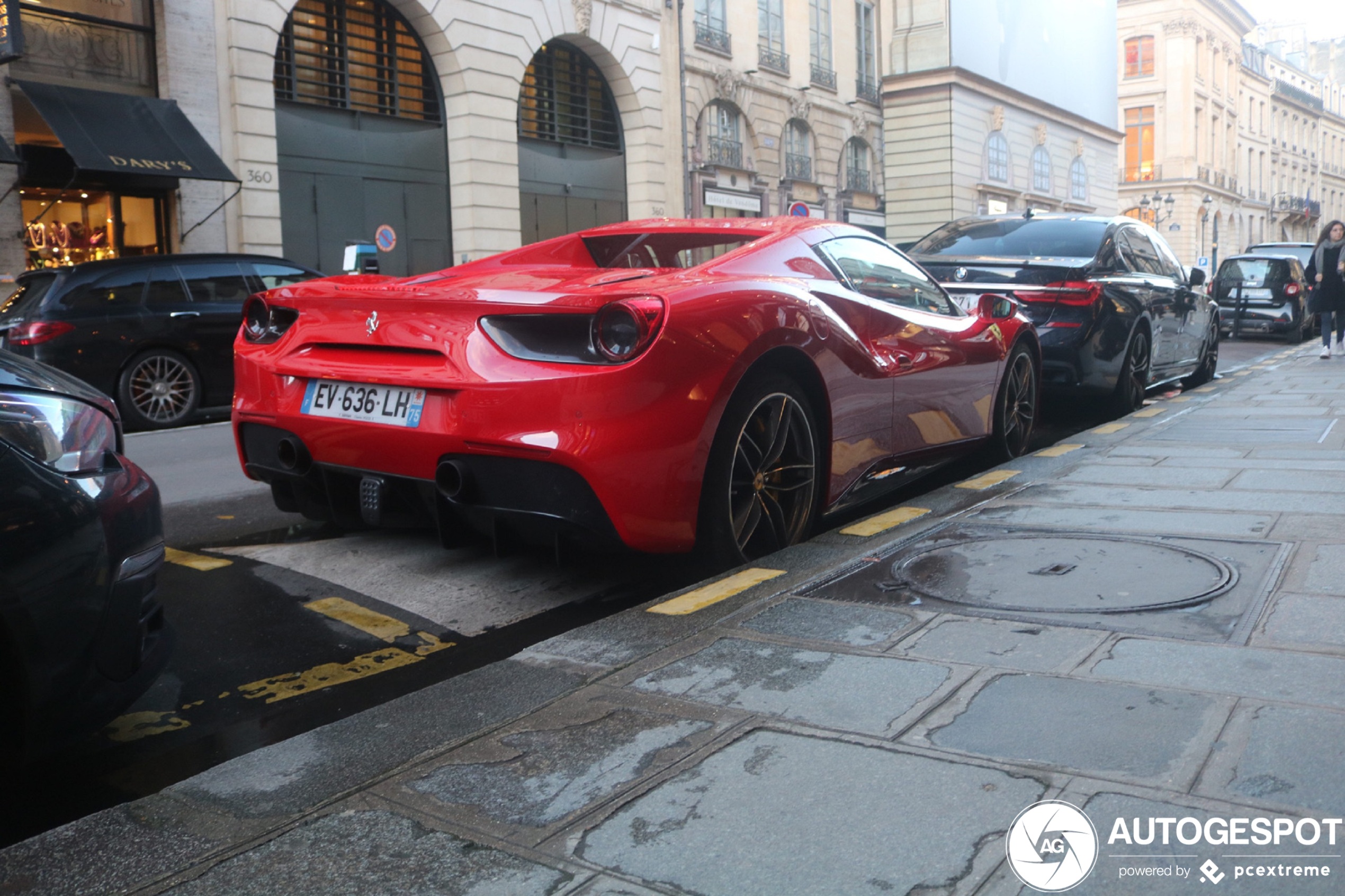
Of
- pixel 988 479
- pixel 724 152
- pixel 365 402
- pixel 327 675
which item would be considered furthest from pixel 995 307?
pixel 724 152

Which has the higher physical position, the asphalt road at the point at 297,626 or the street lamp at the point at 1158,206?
the street lamp at the point at 1158,206

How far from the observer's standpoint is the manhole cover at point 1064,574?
3.48 metres

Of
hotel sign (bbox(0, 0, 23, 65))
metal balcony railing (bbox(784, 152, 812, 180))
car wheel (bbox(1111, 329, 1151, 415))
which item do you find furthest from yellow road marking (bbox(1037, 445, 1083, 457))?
metal balcony railing (bbox(784, 152, 812, 180))

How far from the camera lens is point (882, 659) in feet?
9.74

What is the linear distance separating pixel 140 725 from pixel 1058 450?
5.06 metres

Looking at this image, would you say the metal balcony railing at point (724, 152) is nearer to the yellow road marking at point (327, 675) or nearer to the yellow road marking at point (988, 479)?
the yellow road marking at point (988, 479)

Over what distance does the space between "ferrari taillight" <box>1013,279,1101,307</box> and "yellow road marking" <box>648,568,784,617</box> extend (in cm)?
479

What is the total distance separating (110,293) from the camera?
10852 mm

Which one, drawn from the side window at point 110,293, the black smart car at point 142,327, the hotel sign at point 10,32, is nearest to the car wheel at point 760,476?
the black smart car at point 142,327

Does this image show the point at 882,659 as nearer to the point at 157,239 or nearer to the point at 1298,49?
the point at 157,239

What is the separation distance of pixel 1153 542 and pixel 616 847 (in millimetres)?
2818

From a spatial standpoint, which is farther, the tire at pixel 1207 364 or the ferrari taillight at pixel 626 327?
the tire at pixel 1207 364

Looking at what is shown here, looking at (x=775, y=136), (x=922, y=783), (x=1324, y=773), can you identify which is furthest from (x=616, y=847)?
(x=775, y=136)

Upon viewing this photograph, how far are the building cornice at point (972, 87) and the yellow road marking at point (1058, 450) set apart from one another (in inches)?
1221
